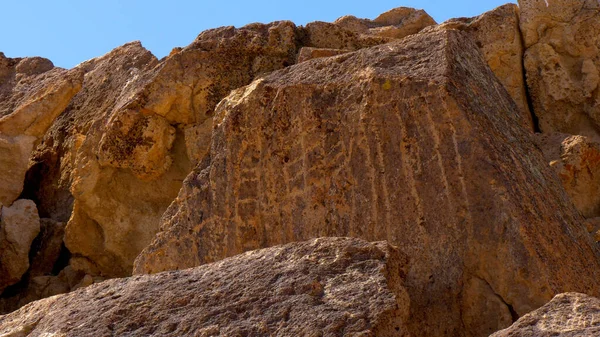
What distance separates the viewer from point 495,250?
3609mm

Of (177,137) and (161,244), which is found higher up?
(177,137)

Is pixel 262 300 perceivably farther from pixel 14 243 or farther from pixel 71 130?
pixel 71 130

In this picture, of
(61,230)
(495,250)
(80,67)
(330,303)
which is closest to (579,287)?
(495,250)

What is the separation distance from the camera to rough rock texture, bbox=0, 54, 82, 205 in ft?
22.2

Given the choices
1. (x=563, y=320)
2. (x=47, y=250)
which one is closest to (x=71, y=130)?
(x=47, y=250)

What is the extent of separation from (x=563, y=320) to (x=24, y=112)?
5112mm

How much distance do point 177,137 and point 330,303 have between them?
3320mm

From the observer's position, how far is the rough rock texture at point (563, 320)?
2.65 metres

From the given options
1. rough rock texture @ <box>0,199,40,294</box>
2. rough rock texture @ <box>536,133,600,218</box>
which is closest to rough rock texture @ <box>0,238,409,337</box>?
rough rock texture @ <box>536,133,600,218</box>

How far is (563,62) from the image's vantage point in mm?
6590

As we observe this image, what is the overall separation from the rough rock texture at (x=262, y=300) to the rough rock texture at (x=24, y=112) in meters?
3.40

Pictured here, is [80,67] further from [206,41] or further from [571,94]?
[571,94]

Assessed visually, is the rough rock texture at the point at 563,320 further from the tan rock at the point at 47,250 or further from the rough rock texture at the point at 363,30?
the tan rock at the point at 47,250

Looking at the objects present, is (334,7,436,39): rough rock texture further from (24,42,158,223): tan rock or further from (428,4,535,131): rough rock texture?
(24,42,158,223): tan rock
